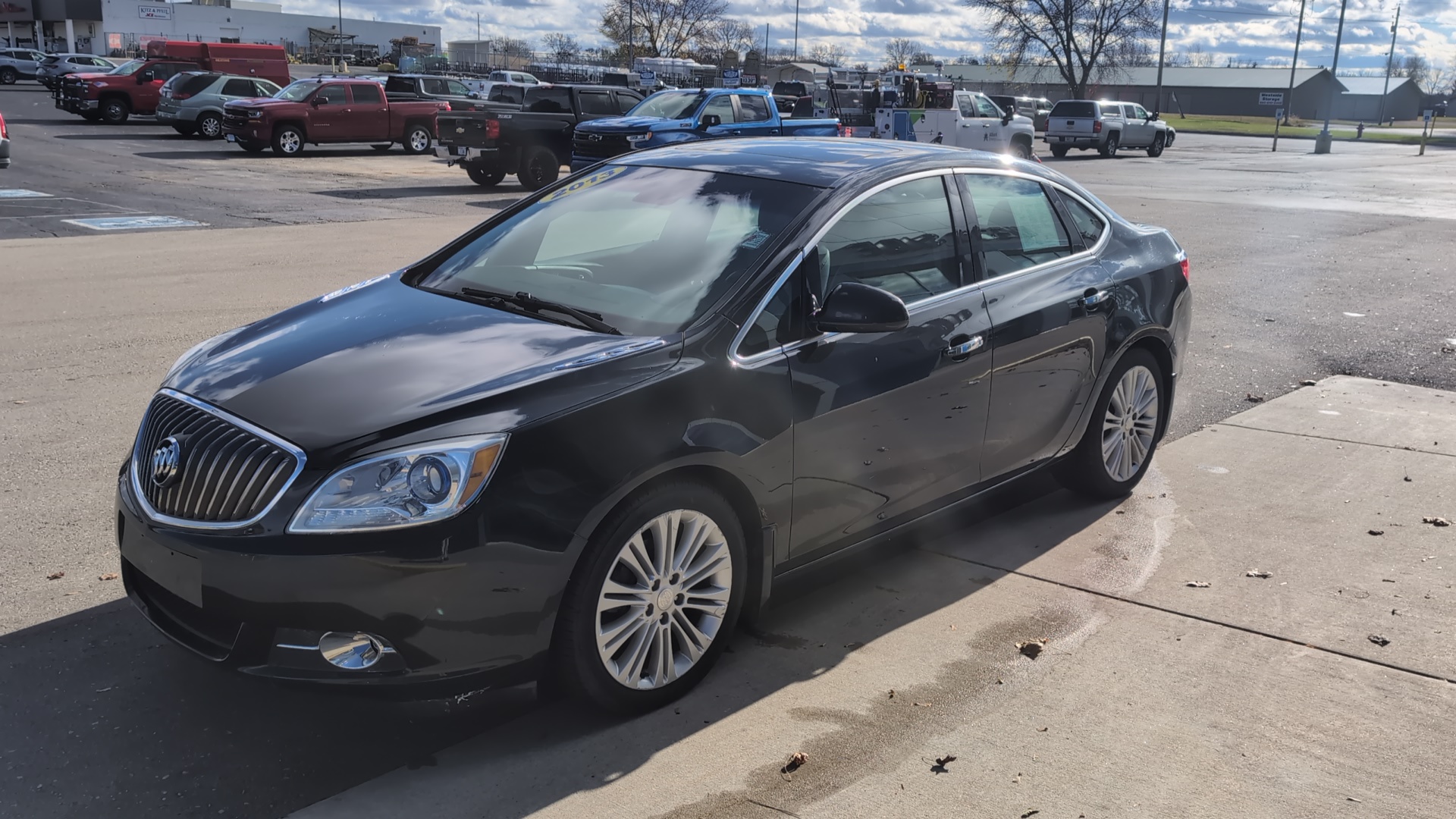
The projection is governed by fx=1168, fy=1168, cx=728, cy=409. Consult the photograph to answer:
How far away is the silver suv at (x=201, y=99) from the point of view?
30.3m

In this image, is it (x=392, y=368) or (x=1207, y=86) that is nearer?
(x=392, y=368)

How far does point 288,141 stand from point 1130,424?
25.7 meters

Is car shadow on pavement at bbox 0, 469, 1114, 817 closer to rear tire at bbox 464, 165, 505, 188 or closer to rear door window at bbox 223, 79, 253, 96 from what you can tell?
rear tire at bbox 464, 165, 505, 188

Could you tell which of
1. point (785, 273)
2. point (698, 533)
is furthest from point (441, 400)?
point (785, 273)

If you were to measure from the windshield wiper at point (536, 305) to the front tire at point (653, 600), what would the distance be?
0.64m

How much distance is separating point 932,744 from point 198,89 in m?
32.4

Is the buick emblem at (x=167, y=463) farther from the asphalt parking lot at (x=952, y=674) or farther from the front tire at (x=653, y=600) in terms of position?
the front tire at (x=653, y=600)

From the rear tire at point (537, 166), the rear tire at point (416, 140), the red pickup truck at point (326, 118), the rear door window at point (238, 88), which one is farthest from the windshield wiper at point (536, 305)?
the rear door window at point (238, 88)

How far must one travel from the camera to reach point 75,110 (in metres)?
34.4

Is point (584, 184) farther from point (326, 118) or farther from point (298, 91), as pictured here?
point (298, 91)

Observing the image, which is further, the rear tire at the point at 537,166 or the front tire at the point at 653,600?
the rear tire at the point at 537,166

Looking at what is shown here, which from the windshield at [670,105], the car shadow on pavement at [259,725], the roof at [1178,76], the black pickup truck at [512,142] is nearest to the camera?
the car shadow on pavement at [259,725]

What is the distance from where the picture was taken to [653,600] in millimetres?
3451

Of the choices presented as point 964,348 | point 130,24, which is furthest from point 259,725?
point 130,24
